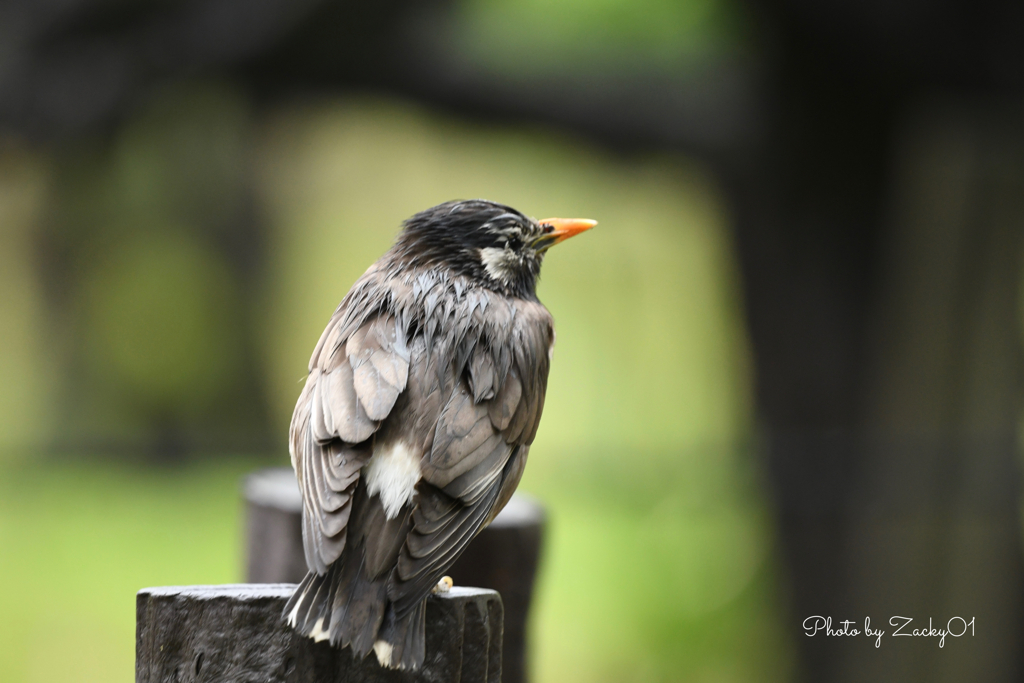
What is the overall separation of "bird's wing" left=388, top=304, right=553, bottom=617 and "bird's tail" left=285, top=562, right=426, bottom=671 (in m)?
0.03

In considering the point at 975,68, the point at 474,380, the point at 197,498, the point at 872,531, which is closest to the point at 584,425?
the point at 872,531

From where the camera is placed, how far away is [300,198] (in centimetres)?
975

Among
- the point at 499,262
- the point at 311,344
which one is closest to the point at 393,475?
the point at 499,262

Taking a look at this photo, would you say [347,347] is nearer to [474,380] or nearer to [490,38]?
[474,380]

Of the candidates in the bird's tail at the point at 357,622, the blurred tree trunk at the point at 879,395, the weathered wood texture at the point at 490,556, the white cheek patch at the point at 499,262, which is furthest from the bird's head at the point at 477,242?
the blurred tree trunk at the point at 879,395

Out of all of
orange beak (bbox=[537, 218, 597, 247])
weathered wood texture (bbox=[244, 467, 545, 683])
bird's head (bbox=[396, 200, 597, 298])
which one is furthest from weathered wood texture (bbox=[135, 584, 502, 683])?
orange beak (bbox=[537, 218, 597, 247])

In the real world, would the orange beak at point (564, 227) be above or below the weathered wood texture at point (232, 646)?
above

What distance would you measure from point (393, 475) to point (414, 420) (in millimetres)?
187

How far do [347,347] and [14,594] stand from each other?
6.49 meters

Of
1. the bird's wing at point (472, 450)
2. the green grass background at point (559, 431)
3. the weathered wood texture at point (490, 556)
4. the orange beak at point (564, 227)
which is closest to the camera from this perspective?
the bird's wing at point (472, 450)

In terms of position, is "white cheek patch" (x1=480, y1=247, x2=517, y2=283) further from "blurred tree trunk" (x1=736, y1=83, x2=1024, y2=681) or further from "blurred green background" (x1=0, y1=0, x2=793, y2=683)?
"blurred tree trunk" (x1=736, y1=83, x2=1024, y2=681)

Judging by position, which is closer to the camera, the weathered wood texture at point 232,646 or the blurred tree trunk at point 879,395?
the weathered wood texture at point 232,646

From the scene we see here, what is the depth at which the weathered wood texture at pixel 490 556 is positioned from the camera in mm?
3104

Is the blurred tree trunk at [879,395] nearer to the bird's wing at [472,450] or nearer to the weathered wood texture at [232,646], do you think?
the bird's wing at [472,450]
